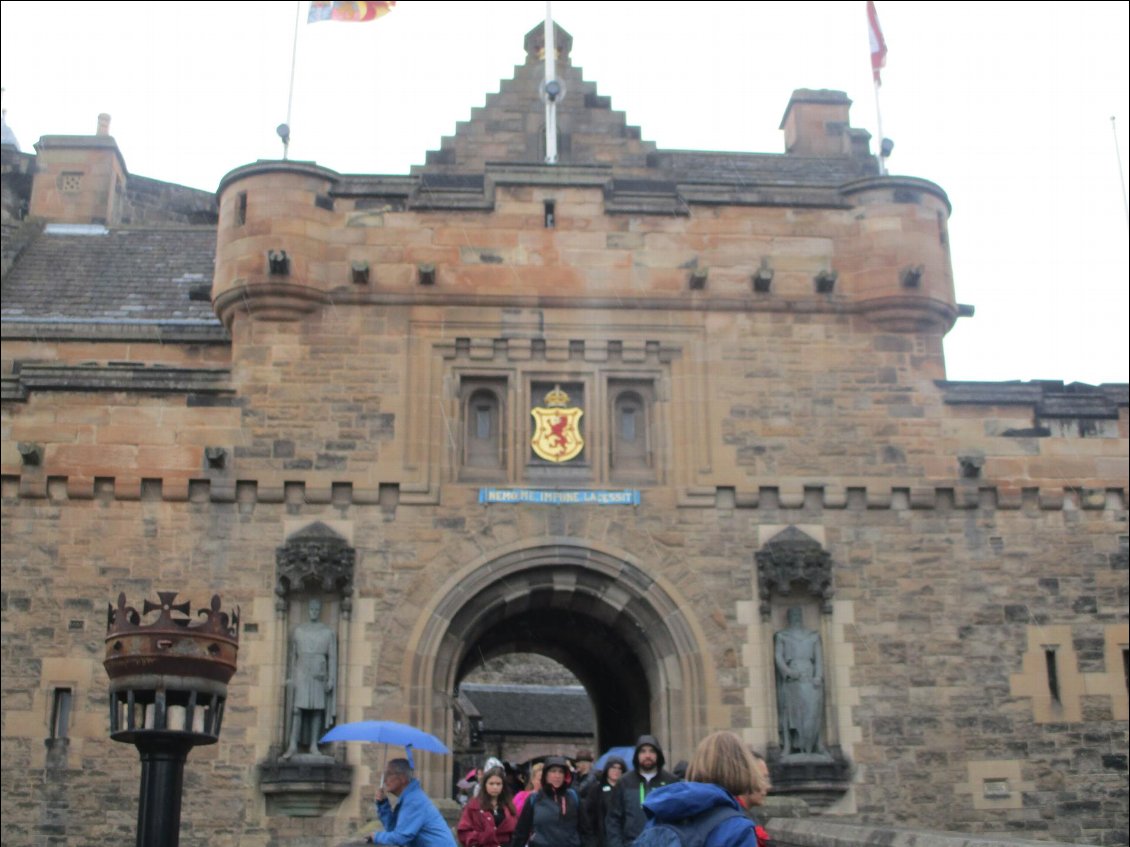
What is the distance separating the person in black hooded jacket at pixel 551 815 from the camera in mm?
9820

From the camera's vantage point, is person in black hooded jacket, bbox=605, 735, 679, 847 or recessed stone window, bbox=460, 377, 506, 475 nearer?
person in black hooded jacket, bbox=605, 735, 679, 847

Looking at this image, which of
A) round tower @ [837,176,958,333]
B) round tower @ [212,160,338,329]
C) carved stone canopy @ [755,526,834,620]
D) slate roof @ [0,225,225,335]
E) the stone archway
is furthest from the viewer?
slate roof @ [0,225,225,335]

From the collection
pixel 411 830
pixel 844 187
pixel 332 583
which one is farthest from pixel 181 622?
pixel 844 187

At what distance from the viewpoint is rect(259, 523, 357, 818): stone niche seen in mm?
15086

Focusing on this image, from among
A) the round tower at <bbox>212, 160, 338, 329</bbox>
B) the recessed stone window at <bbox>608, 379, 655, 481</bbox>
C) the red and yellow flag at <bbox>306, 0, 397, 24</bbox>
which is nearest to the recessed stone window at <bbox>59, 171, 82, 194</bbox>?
the red and yellow flag at <bbox>306, 0, 397, 24</bbox>

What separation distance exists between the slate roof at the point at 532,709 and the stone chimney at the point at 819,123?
15.6m

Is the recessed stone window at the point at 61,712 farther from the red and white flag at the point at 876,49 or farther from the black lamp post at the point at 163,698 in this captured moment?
the red and white flag at the point at 876,49

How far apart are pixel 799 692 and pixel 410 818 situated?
27.8ft

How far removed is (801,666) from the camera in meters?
15.8

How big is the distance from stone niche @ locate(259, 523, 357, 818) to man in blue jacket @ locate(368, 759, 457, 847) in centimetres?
723

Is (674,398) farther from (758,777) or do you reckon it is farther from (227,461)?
(758,777)

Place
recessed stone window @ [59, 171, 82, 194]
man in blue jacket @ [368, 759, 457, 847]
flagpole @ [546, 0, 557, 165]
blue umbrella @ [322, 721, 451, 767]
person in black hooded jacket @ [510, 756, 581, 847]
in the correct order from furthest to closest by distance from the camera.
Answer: recessed stone window @ [59, 171, 82, 194] < flagpole @ [546, 0, 557, 165] < blue umbrella @ [322, 721, 451, 767] < person in black hooded jacket @ [510, 756, 581, 847] < man in blue jacket @ [368, 759, 457, 847]

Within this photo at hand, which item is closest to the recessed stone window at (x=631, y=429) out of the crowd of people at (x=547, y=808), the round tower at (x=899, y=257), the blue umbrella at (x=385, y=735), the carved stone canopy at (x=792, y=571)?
the carved stone canopy at (x=792, y=571)

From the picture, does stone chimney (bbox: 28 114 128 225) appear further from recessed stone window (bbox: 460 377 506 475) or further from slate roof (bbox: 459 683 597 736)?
slate roof (bbox: 459 683 597 736)
